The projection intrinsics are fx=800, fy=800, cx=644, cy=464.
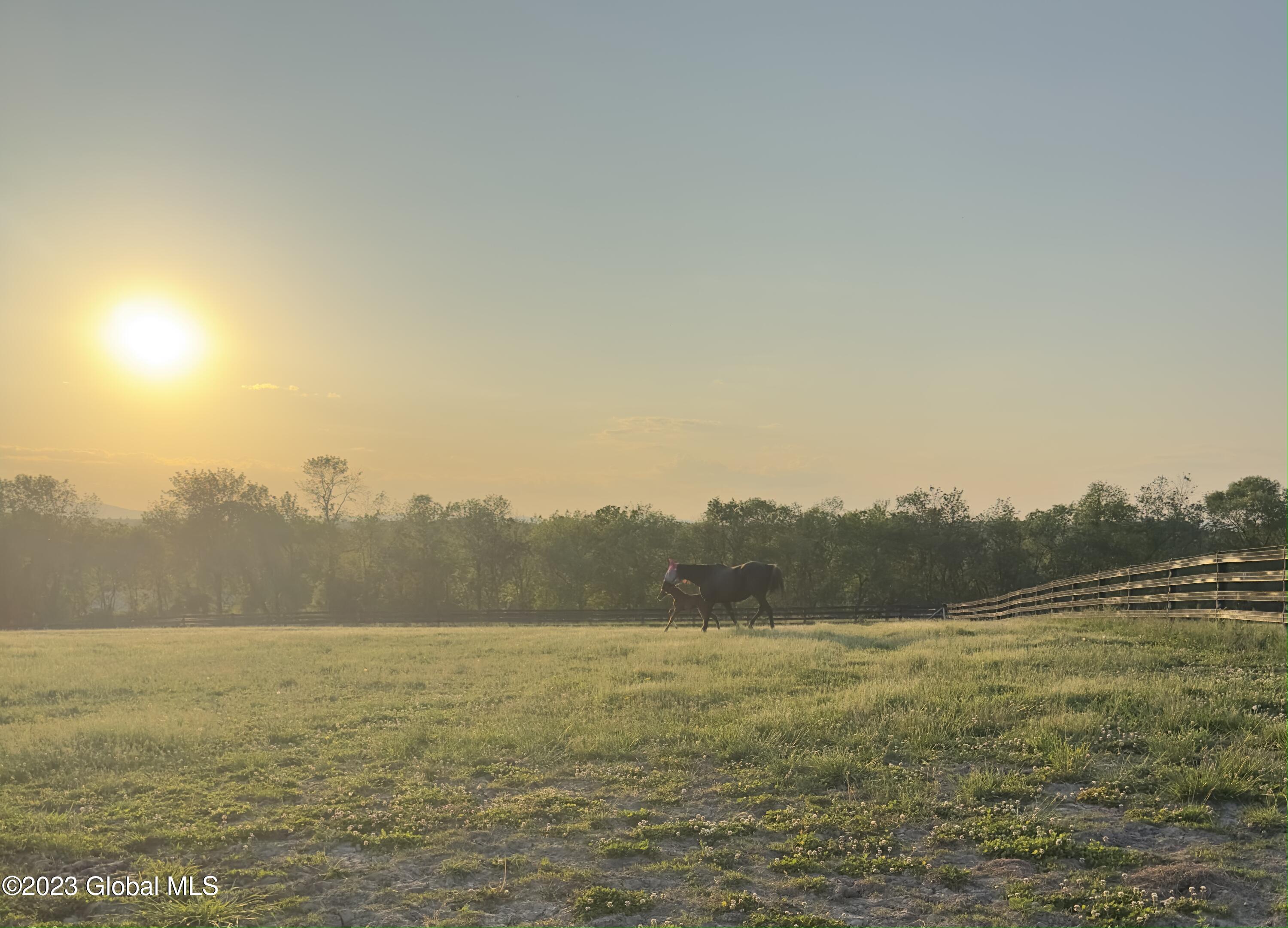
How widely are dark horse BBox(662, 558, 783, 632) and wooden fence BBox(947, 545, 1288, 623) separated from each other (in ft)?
29.8

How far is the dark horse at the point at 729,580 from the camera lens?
2573 centimetres

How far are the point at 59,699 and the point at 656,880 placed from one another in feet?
43.8

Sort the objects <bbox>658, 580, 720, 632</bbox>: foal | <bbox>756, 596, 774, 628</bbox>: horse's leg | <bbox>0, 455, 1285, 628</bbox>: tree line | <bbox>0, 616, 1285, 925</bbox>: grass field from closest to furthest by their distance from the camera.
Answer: <bbox>0, 616, 1285, 925</bbox>: grass field → <bbox>756, 596, 774, 628</bbox>: horse's leg → <bbox>658, 580, 720, 632</bbox>: foal → <bbox>0, 455, 1285, 628</bbox>: tree line

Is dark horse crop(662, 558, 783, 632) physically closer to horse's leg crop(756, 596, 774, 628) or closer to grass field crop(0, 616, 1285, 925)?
horse's leg crop(756, 596, 774, 628)

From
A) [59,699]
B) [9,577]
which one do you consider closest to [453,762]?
[59,699]

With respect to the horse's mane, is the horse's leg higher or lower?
lower

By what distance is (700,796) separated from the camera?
798cm

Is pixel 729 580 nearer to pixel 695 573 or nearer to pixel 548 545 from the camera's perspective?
pixel 695 573

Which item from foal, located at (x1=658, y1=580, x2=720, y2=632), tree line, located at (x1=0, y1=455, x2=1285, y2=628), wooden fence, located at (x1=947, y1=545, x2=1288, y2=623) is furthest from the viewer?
tree line, located at (x1=0, y1=455, x2=1285, y2=628)

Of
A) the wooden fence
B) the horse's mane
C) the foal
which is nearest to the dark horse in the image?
the horse's mane

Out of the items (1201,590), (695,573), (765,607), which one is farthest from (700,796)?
(765,607)

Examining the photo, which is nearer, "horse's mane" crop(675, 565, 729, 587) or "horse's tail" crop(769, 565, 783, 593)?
"horse's tail" crop(769, 565, 783, 593)

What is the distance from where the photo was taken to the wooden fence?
554 inches

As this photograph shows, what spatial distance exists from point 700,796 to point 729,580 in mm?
18316
